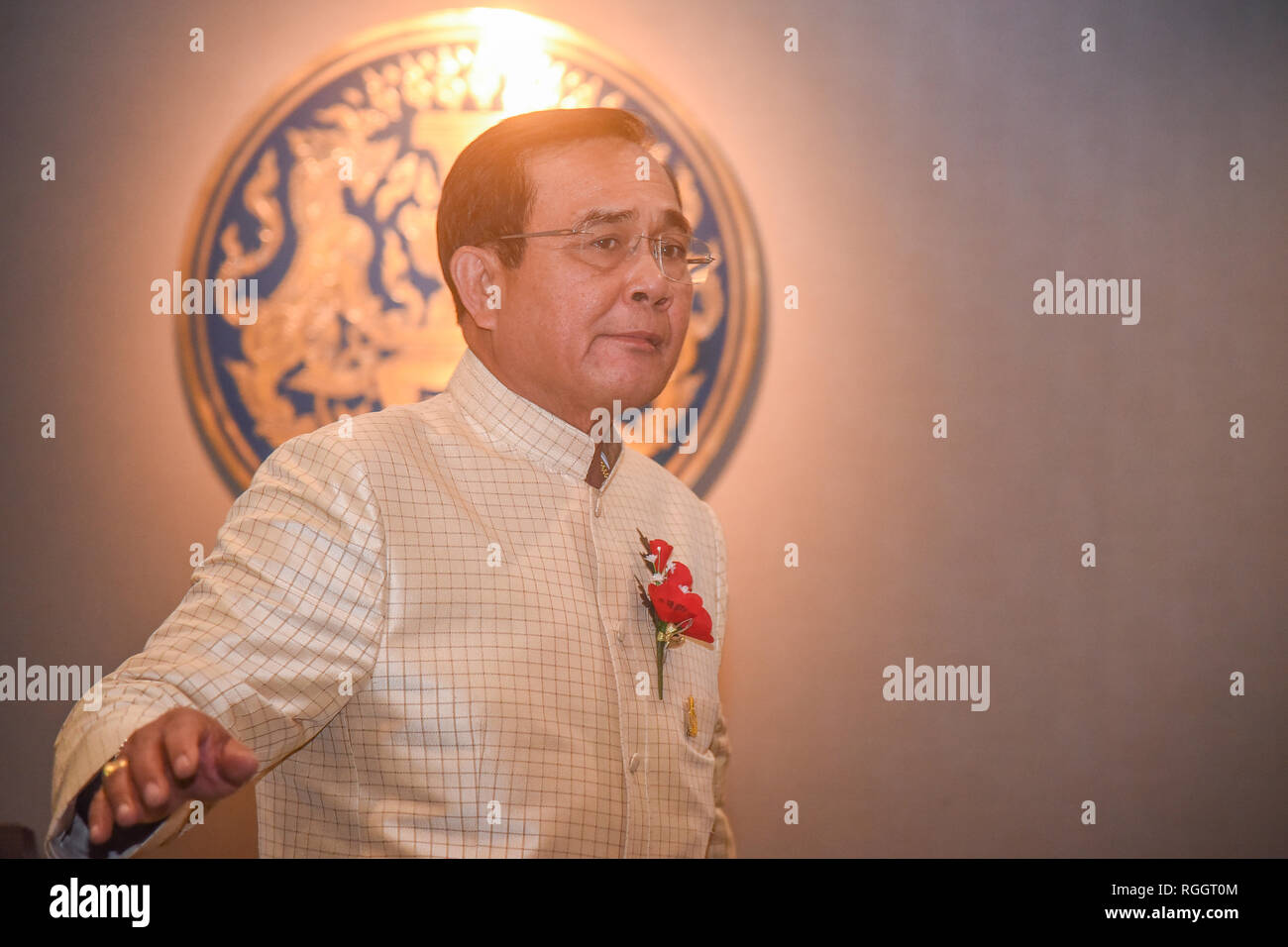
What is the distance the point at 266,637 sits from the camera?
3.96 feet

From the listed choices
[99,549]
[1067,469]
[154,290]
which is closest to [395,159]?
[154,290]

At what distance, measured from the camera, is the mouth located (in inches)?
65.1

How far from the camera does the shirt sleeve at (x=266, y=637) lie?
1.00 m

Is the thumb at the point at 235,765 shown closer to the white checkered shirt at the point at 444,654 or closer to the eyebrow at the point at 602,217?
the white checkered shirt at the point at 444,654

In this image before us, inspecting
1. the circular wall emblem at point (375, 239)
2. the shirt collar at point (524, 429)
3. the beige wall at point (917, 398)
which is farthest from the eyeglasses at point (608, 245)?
the beige wall at point (917, 398)

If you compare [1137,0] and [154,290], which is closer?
[154,290]

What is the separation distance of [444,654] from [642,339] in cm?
60

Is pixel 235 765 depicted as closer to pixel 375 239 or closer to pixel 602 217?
pixel 602 217

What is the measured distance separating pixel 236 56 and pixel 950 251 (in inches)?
68.1

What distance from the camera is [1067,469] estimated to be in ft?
8.28

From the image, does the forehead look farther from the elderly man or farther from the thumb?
the thumb

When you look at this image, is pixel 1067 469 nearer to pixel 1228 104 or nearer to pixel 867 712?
pixel 867 712

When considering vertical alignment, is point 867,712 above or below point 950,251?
below

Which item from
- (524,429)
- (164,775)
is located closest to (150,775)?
(164,775)
